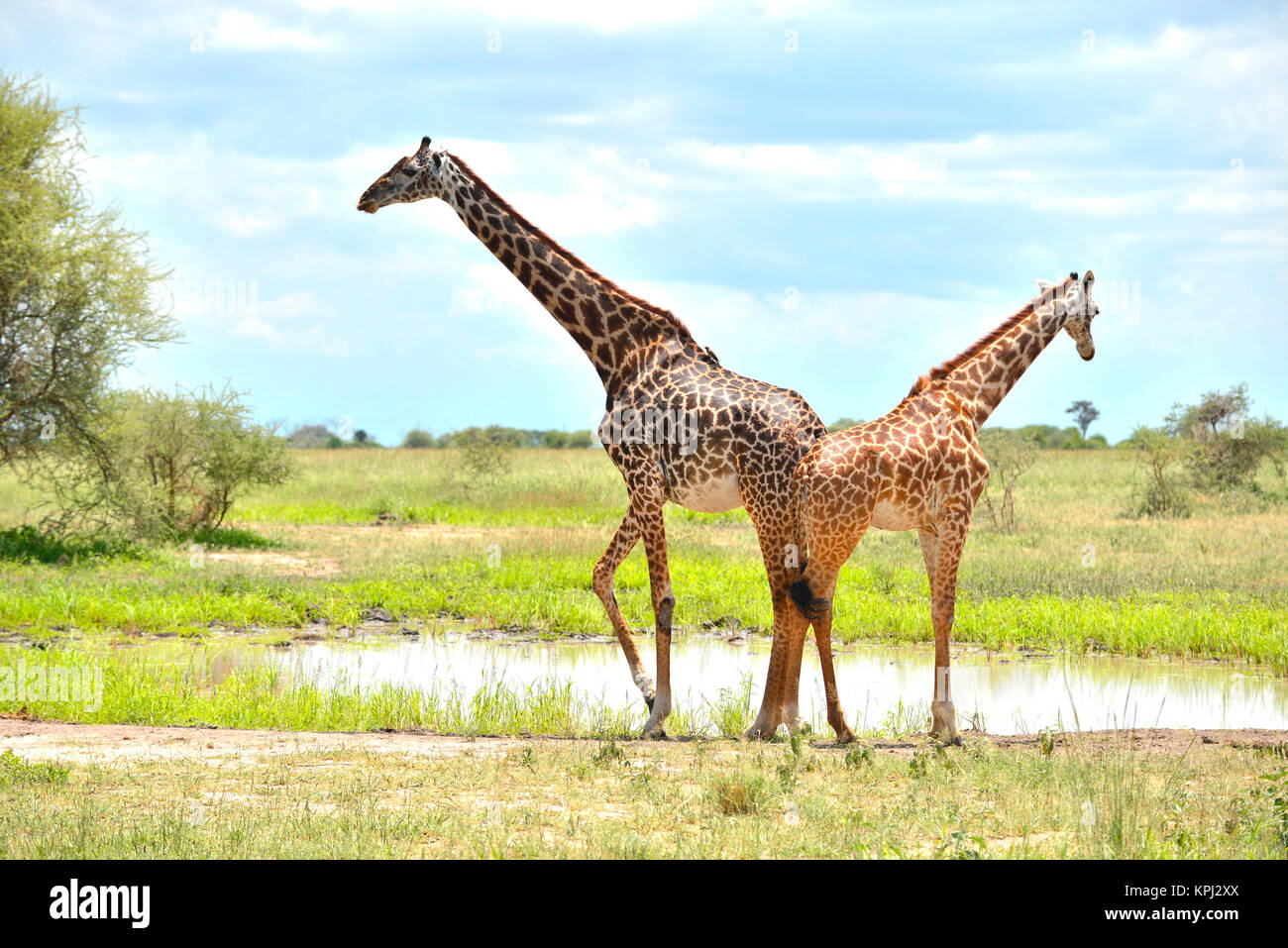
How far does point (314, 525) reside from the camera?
2486 centimetres

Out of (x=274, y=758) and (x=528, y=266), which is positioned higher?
(x=528, y=266)

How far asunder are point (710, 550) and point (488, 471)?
40.7 ft

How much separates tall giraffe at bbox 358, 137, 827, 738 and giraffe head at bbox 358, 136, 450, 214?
0.01 m

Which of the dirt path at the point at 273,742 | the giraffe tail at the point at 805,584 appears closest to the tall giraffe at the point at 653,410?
the giraffe tail at the point at 805,584

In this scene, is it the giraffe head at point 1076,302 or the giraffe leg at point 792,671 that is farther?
the giraffe head at point 1076,302

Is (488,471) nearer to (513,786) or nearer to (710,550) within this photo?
(710,550)

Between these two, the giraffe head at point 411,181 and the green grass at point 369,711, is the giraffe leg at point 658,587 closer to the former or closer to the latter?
the green grass at point 369,711

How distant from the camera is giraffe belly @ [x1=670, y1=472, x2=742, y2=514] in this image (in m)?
8.67

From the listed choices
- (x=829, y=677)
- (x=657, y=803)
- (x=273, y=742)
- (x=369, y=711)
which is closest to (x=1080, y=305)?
(x=829, y=677)

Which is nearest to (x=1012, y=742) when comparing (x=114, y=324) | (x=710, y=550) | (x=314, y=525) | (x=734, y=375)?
(x=734, y=375)

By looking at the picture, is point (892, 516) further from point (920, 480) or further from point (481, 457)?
point (481, 457)

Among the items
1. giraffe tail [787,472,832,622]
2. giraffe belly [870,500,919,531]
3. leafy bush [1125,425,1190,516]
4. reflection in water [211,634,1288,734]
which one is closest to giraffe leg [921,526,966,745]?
giraffe belly [870,500,919,531]

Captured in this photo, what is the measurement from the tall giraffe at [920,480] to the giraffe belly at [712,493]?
76 centimetres

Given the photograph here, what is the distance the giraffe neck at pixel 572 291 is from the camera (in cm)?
928
